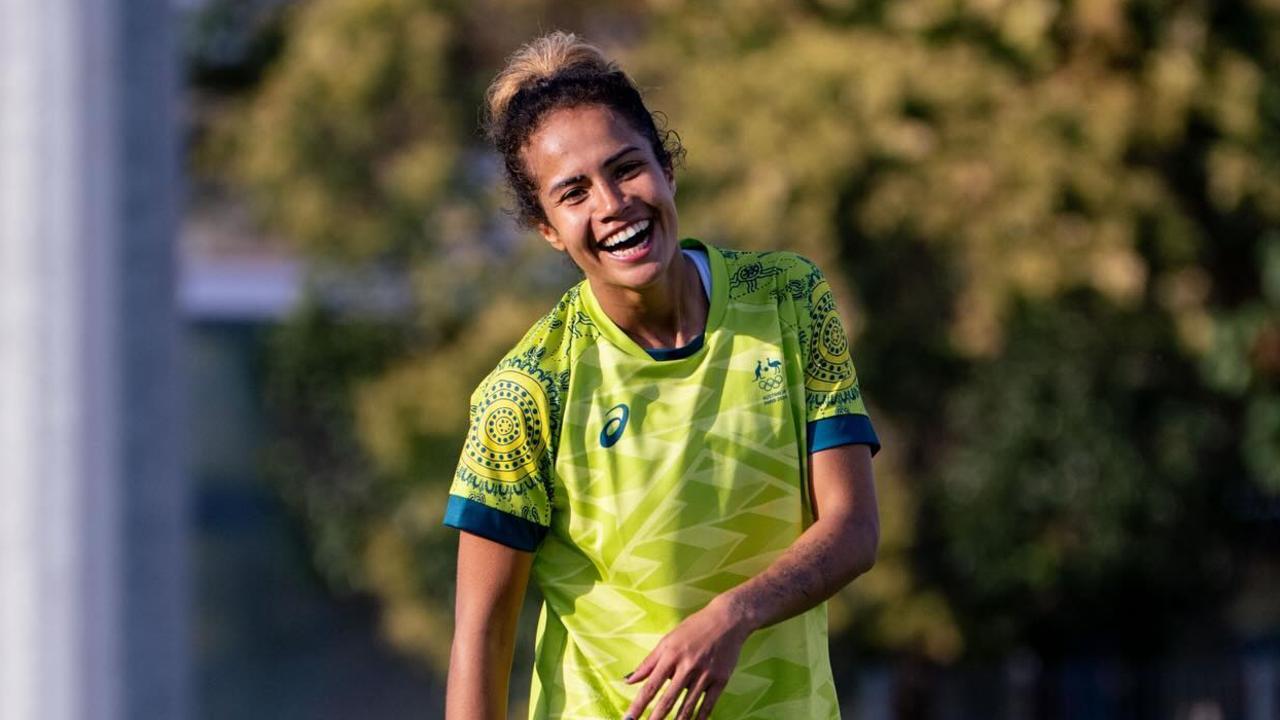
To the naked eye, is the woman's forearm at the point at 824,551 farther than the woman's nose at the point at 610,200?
No

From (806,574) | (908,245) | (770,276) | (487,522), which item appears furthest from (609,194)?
(908,245)

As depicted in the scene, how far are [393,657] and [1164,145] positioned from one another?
558cm

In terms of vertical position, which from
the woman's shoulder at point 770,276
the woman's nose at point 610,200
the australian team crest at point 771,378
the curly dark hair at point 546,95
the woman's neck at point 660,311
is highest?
the curly dark hair at point 546,95

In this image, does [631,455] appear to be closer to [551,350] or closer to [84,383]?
[551,350]

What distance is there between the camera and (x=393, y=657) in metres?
11.5

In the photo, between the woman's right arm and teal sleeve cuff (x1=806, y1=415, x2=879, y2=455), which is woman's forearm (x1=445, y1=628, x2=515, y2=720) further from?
teal sleeve cuff (x1=806, y1=415, x2=879, y2=455)

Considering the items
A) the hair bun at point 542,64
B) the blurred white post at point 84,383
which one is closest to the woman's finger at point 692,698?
the hair bun at point 542,64

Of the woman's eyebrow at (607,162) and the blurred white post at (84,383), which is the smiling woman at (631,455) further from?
the blurred white post at (84,383)

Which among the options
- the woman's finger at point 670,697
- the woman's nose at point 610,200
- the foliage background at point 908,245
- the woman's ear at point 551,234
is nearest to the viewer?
the woman's finger at point 670,697

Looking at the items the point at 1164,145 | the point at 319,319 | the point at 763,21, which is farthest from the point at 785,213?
the point at 319,319

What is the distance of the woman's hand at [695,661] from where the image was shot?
2531 millimetres

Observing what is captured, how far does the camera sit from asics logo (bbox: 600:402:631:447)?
2795 millimetres

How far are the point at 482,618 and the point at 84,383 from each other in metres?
2.41

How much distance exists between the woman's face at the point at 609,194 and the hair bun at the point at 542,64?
0.26 feet
